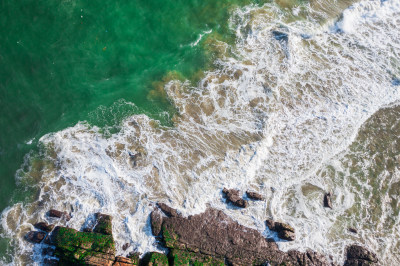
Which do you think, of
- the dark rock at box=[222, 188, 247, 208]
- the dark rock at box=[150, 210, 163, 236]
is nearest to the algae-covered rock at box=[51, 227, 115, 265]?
the dark rock at box=[150, 210, 163, 236]

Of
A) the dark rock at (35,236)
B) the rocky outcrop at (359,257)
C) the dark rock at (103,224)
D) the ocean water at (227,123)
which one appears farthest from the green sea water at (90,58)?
the rocky outcrop at (359,257)

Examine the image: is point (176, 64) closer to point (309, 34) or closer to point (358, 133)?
point (309, 34)

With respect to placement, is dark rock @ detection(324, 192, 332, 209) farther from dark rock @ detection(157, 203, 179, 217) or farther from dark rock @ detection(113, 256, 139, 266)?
dark rock @ detection(113, 256, 139, 266)

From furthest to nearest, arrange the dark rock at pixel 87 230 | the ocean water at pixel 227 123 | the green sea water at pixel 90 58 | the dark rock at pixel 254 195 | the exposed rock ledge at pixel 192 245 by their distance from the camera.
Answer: the green sea water at pixel 90 58 < the ocean water at pixel 227 123 < the dark rock at pixel 254 195 < the dark rock at pixel 87 230 < the exposed rock ledge at pixel 192 245

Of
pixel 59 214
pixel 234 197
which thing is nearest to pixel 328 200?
pixel 234 197

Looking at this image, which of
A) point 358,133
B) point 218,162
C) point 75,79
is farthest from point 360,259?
point 75,79

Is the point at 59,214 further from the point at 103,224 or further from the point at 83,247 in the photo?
the point at 103,224

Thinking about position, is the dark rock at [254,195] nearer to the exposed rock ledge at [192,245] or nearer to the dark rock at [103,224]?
the exposed rock ledge at [192,245]
